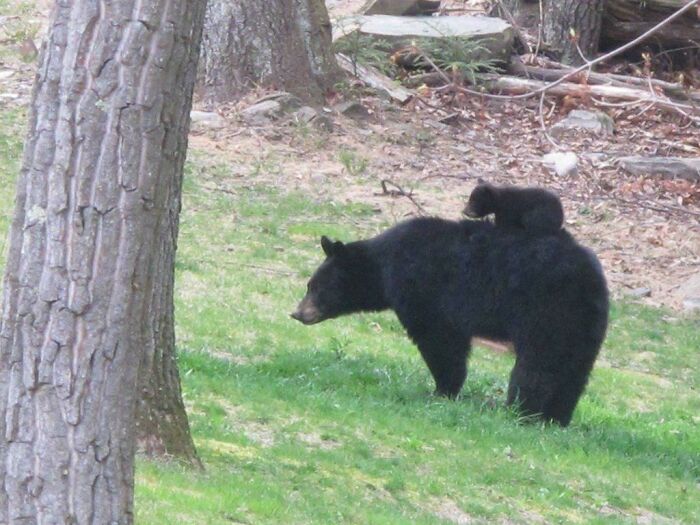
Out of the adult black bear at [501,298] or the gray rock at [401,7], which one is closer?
the adult black bear at [501,298]

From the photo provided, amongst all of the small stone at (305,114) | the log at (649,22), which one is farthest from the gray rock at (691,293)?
the log at (649,22)

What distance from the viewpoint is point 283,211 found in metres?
17.1

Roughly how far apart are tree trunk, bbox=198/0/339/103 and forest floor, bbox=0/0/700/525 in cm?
46

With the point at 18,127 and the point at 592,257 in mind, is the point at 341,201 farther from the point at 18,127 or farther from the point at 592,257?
the point at 592,257

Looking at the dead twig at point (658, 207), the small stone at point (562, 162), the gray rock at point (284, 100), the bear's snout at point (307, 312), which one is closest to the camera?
the bear's snout at point (307, 312)

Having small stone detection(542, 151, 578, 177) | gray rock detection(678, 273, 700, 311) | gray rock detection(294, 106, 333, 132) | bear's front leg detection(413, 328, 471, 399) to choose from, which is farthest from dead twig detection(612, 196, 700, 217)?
bear's front leg detection(413, 328, 471, 399)

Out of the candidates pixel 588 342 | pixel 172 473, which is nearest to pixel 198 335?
pixel 588 342

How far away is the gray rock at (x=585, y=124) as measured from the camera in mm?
21294

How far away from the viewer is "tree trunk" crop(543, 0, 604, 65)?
23734 millimetres

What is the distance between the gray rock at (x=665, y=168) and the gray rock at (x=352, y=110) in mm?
4248

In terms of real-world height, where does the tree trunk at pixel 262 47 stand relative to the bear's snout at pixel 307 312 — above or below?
above

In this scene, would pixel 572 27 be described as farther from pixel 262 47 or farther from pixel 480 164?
pixel 262 47

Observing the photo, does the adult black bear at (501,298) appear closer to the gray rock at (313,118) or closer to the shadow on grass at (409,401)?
the shadow on grass at (409,401)

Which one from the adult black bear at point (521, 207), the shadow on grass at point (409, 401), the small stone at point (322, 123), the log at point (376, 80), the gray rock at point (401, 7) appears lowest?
the shadow on grass at point (409, 401)
